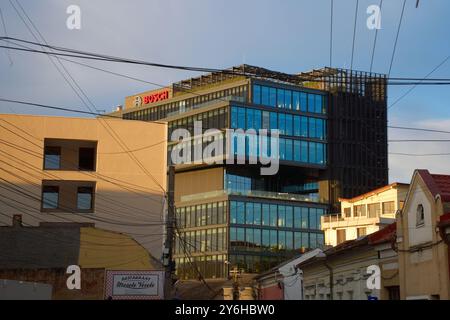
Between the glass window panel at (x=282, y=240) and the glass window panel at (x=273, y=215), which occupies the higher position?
the glass window panel at (x=273, y=215)

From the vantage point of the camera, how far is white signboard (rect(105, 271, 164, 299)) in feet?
126

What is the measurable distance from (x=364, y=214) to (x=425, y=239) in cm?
6935

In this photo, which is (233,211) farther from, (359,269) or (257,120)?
(359,269)

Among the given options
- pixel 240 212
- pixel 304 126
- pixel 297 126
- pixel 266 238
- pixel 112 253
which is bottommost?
pixel 112 253

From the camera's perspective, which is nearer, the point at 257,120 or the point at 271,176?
the point at 257,120

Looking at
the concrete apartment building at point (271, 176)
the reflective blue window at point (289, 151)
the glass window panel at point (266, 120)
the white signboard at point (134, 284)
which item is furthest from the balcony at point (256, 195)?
the white signboard at point (134, 284)

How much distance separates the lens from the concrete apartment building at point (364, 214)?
85.6 m

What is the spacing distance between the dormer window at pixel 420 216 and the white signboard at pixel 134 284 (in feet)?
57.1

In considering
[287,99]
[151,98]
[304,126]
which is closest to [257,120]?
[287,99]

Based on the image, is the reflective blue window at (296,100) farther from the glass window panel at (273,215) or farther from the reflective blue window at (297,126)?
the glass window panel at (273,215)

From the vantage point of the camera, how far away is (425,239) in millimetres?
23594

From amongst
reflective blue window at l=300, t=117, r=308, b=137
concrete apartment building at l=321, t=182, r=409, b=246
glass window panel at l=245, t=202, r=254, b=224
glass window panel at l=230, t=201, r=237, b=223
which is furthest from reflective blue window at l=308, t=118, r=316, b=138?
glass window panel at l=230, t=201, r=237, b=223

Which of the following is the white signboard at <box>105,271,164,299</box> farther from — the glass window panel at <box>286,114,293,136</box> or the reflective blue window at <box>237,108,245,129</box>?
the glass window panel at <box>286,114,293,136</box>
